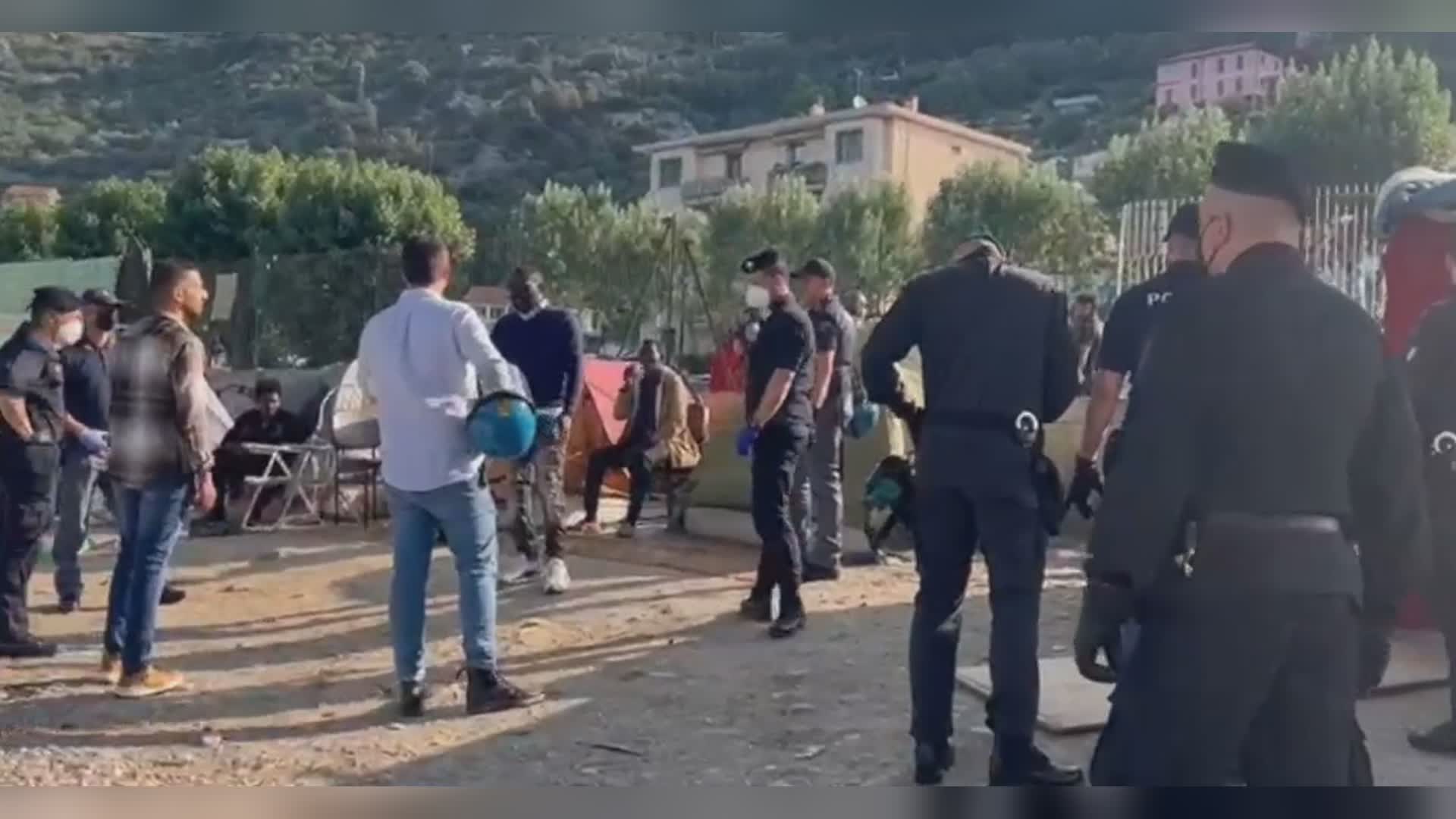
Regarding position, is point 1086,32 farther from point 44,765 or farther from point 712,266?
point 712,266

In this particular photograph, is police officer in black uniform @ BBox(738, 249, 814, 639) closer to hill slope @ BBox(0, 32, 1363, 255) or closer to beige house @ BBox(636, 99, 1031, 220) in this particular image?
hill slope @ BBox(0, 32, 1363, 255)

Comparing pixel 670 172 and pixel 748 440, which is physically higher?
pixel 670 172

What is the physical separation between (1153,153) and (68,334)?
19.4 metres

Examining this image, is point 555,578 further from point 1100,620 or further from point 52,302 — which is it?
point 1100,620

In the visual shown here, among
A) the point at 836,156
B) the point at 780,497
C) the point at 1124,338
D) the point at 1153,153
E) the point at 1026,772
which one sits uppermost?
the point at 836,156

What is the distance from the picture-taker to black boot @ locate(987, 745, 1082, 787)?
15.1 feet

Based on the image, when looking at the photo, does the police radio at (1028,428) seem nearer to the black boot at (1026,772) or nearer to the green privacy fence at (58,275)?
the black boot at (1026,772)

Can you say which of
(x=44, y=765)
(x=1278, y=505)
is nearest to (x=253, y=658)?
(x=44, y=765)

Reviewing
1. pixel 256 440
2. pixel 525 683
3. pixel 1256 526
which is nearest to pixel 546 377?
pixel 525 683

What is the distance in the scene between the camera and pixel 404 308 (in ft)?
18.0

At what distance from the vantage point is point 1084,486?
5.11 meters

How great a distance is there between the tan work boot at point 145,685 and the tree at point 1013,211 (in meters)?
17.2

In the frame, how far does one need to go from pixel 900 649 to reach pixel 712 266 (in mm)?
13326

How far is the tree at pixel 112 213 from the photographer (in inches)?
984
